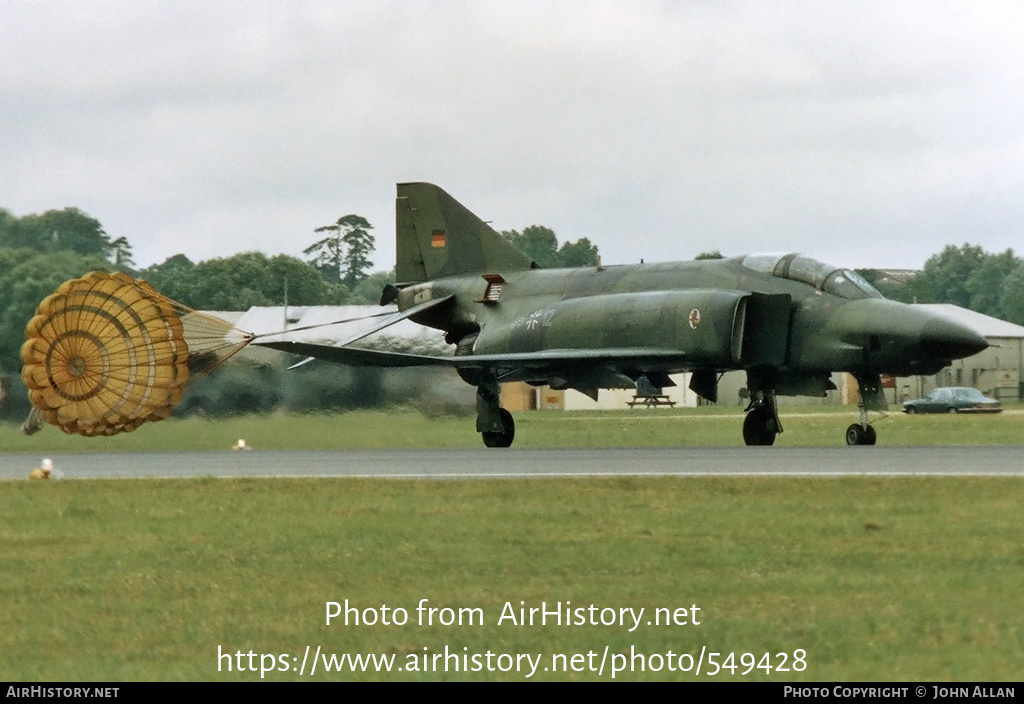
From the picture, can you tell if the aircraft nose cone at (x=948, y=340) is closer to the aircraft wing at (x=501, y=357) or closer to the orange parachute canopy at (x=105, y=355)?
the aircraft wing at (x=501, y=357)

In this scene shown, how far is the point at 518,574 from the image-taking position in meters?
9.88

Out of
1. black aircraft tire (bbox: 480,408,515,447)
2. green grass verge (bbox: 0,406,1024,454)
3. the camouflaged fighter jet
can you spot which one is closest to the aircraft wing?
the camouflaged fighter jet

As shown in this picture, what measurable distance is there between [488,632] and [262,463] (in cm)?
1342

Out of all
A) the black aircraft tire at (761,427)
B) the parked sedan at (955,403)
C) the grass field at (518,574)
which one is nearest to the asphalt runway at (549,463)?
the grass field at (518,574)

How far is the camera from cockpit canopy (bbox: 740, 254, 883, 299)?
78.4 feet

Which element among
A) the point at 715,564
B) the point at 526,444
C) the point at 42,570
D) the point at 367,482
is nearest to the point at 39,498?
the point at 367,482

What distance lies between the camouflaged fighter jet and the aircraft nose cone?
0.02 meters

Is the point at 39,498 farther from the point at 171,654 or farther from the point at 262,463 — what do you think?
the point at 171,654

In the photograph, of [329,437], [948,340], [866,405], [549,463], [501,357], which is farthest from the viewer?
[329,437]

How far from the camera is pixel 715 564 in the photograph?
33.3ft

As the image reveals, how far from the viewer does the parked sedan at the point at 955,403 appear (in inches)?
2240

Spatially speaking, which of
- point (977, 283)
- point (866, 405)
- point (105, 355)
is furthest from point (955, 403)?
point (977, 283)

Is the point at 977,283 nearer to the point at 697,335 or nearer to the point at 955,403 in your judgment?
the point at 955,403

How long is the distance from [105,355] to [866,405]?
11.3 meters
